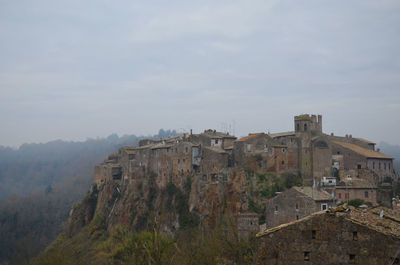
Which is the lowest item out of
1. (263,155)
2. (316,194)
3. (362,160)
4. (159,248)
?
(316,194)

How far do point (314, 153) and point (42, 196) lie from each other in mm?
140045

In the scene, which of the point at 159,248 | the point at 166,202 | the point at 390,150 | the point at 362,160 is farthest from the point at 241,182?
the point at 159,248

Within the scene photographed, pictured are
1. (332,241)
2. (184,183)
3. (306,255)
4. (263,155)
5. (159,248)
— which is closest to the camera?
(332,241)

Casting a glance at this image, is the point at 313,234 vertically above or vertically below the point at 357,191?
above

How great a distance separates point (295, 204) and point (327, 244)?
33757 millimetres

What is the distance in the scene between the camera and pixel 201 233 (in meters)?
59.2

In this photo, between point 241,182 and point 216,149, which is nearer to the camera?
point 241,182

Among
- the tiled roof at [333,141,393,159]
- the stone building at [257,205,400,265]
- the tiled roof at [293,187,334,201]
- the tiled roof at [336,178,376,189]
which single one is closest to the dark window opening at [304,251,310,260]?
the stone building at [257,205,400,265]

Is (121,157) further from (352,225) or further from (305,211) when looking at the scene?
(352,225)

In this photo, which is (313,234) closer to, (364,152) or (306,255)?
(306,255)

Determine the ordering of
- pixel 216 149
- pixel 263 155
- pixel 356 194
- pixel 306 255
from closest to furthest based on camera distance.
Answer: pixel 306 255, pixel 356 194, pixel 263 155, pixel 216 149

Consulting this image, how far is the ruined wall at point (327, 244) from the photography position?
19.3m

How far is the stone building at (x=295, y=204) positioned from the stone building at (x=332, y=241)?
31681 millimetres

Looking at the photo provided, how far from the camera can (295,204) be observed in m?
53.1
